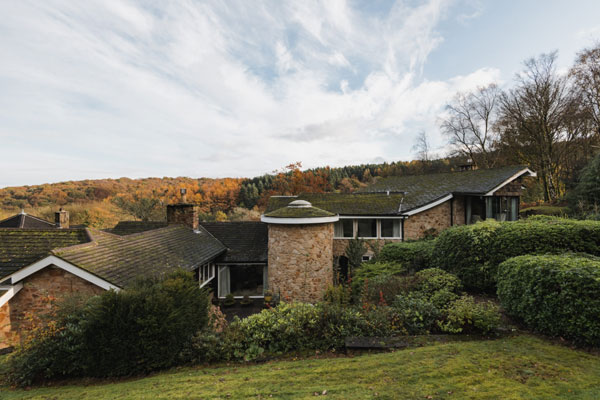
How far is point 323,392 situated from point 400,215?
12.1m

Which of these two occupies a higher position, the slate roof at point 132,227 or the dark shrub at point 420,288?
the slate roof at point 132,227

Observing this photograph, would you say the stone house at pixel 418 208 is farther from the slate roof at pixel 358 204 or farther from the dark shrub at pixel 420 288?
the dark shrub at pixel 420 288

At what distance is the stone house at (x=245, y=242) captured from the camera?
21.1 feet

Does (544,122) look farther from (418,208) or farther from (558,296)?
(558,296)

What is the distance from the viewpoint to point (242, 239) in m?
14.8

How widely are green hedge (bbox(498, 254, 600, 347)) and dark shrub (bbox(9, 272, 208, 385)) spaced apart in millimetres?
7108

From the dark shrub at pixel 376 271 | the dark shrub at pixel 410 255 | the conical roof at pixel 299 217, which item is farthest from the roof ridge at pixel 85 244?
the dark shrub at pixel 410 255

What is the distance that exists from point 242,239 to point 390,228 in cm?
872

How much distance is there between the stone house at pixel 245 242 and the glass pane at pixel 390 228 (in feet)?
0.19

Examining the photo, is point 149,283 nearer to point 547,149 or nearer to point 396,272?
point 396,272

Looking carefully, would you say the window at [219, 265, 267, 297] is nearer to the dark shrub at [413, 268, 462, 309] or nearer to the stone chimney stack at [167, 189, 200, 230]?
the stone chimney stack at [167, 189, 200, 230]

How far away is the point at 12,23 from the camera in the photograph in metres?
7.39

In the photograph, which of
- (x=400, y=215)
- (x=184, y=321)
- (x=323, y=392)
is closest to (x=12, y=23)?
(x=184, y=321)

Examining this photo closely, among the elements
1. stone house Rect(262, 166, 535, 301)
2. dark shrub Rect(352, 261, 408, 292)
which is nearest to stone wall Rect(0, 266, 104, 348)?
stone house Rect(262, 166, 535, 301)
